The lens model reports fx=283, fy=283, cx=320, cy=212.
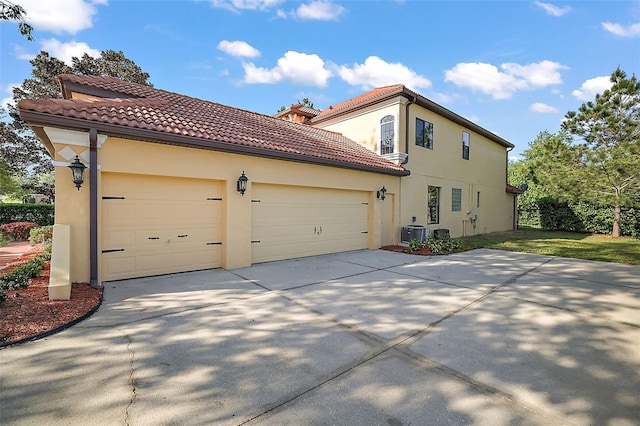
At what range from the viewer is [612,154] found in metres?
13.3

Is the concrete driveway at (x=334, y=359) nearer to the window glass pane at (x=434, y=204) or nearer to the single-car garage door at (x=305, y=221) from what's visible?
the single-car garage door at (x=305, y=221)

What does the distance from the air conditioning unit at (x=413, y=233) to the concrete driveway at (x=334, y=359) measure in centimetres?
576

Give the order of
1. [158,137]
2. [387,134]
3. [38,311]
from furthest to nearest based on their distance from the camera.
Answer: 1. [387,134]
2. [158,137]
3. [38,311]

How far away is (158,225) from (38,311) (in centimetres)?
263

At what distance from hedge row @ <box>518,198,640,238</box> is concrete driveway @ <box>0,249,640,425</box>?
564 inches

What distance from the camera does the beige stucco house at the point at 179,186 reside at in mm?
5215

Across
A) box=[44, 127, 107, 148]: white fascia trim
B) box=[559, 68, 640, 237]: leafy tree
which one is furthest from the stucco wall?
box=[559, 68, 640, 237]: leafy tree

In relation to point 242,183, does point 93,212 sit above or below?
below

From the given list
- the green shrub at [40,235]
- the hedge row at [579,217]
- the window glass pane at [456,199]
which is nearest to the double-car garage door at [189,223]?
the green shrub at [40,235]

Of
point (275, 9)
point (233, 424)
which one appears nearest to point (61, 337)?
point (233, 424)

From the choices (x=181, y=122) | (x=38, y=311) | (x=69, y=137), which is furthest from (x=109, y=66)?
(x=38, y=311)

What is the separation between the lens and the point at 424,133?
41.7 feet

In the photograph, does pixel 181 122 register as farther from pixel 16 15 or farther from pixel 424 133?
pixel 424 133

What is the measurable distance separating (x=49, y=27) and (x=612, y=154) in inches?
837
